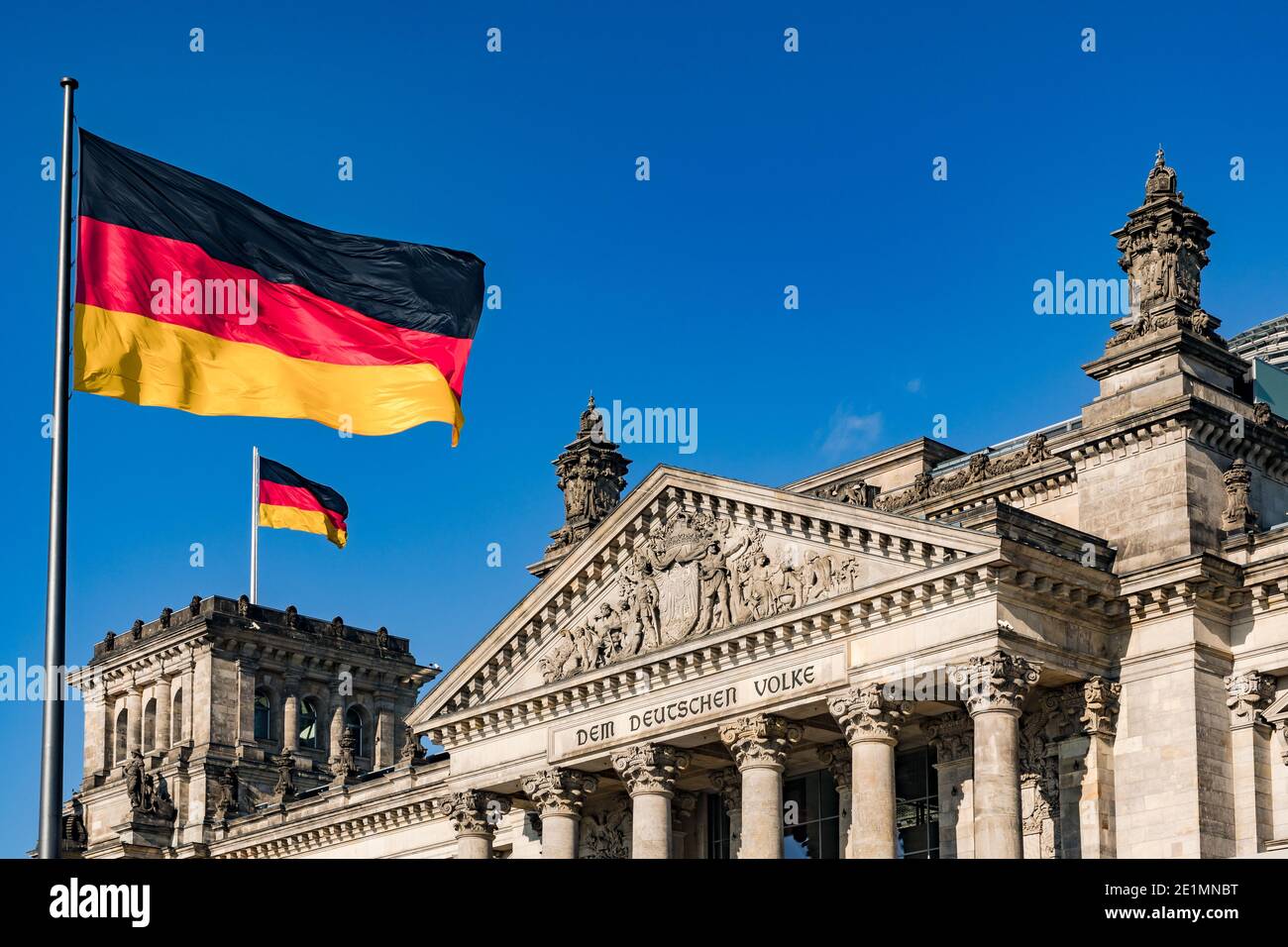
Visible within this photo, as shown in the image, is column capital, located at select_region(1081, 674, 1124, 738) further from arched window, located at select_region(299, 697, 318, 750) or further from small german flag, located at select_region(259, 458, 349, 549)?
arched window, located at select_region(299, 697, 318, 750)

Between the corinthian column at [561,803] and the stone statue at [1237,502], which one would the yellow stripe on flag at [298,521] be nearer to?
the corinthian column at [561,803]

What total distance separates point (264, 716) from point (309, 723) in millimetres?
2233

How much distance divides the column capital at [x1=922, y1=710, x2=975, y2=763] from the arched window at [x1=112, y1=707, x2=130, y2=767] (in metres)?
45.3

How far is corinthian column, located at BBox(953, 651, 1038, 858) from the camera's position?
43.4 meters

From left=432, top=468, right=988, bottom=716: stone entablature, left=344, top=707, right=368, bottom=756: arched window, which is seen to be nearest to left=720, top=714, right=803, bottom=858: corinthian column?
left=432, top=468, right=988, bottom=716: stone entablature

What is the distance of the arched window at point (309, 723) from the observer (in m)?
84.9

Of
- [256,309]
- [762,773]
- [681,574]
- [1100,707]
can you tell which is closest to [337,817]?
[681,574]

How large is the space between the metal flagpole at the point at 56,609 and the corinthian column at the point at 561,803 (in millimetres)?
30037

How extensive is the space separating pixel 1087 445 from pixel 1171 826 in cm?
925

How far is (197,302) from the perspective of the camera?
2881 cm

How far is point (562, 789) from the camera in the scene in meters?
53.9

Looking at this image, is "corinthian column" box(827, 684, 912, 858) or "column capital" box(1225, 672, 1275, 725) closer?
"column capital" box(1225, 672, 1275, 725)

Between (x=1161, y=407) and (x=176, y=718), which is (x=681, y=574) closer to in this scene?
(x=1161, y=407)

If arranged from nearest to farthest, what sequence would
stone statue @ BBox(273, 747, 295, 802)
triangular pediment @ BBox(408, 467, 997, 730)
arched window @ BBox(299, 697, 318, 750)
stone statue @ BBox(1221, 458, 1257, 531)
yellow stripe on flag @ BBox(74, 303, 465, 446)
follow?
1. yellow stripe on flag @ BBox(74, 303, 465, 446)
2. stone statue @ BBox(1221, 458, 1257, 531)
3. triangular pediment @ BBox(408, 467, 997, 730)
4. stone statue @ BBox(273, 747, 295, 802)
5. arched window @ BBox(299, 697, 318, 750)
